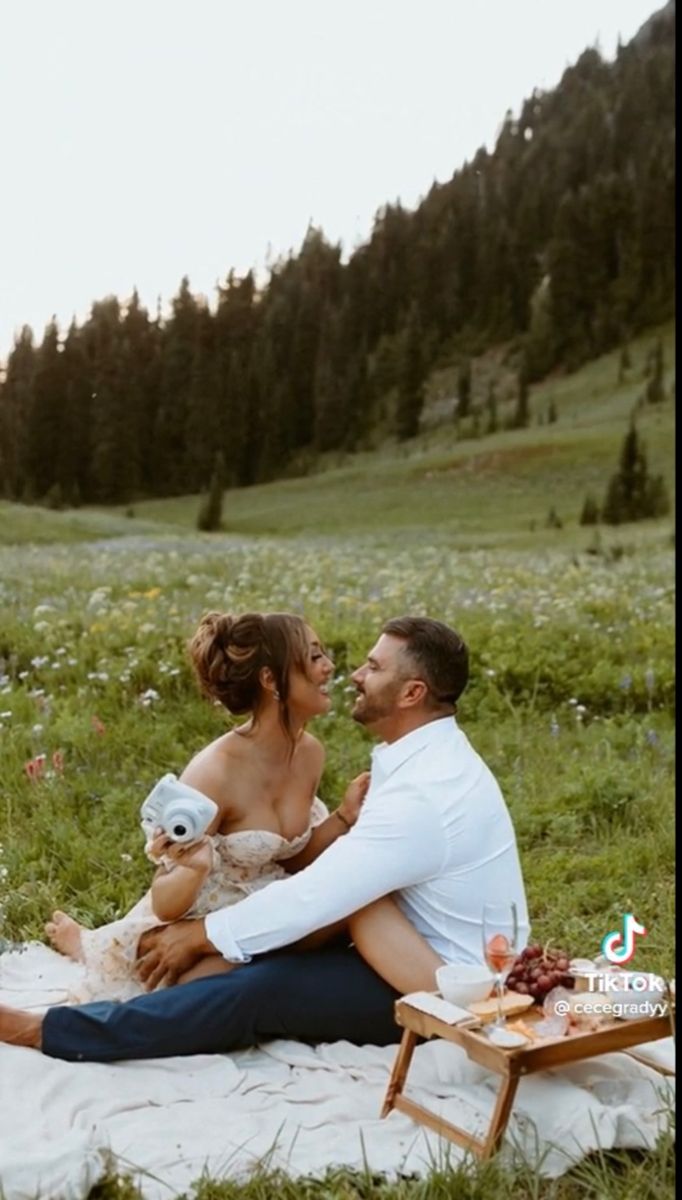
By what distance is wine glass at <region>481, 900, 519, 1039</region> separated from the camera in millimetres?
2447

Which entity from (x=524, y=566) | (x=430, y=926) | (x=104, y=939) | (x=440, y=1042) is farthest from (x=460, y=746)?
(x=524, y=566)

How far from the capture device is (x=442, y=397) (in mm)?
6855

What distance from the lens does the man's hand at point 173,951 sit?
291 centimetres

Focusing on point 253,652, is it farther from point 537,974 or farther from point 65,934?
point 537,974

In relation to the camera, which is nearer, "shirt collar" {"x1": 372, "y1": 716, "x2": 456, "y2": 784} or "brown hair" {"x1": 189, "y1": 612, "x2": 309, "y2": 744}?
"shirt collar" {"x1": 372, "y1": 716, "x2": 456, "y2": 784}

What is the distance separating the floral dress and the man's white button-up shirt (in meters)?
0.29

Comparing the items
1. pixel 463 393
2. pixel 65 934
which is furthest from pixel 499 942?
pixel 463 393

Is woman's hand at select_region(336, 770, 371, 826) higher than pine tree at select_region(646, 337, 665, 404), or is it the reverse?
pine tree at select_region(646, 337, 665, 404)

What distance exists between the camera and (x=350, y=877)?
2.67 m

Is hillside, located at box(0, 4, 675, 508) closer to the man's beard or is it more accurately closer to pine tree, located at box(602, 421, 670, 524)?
pine tree, located at box(602, 421, 670, 524)

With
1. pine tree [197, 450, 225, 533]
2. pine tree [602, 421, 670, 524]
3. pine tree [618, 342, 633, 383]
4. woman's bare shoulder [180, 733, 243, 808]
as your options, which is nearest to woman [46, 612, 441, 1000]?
woman's bare shoulder [180, 733, 243, 808]

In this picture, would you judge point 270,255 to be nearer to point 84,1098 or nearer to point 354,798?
point 354,798

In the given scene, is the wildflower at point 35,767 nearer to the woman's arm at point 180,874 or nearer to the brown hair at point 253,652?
the brown hair at point 253,652

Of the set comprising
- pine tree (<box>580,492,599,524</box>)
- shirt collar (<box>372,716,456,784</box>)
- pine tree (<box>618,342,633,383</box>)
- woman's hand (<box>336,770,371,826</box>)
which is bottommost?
woman's hand (<box>336,770,371,826</box>)
